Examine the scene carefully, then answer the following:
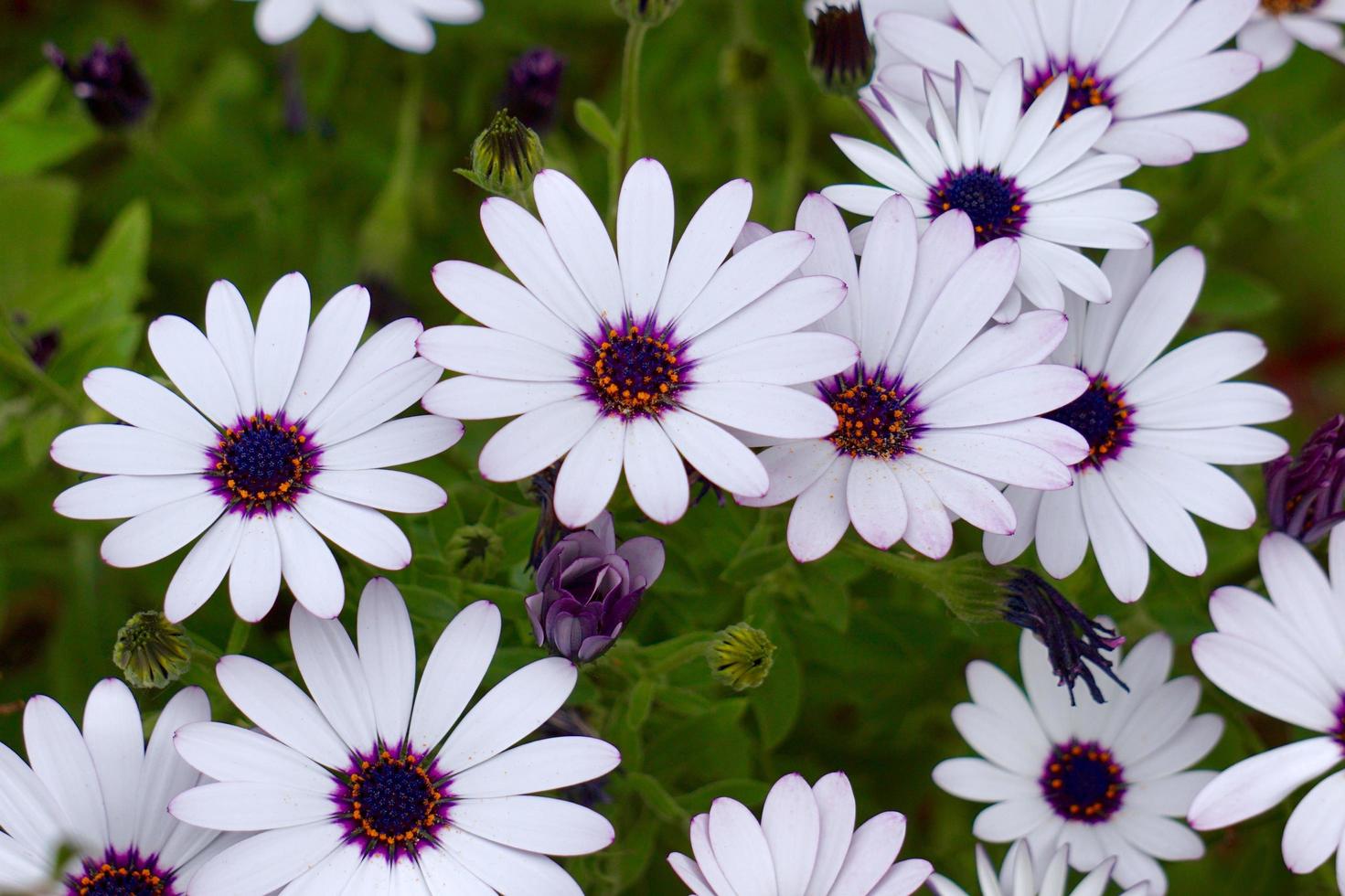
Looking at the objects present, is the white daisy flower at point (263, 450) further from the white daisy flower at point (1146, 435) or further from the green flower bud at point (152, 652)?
the white daisy flower at point (1146, 435)

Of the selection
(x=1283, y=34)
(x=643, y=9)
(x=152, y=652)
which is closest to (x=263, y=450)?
(x=152, y=652)

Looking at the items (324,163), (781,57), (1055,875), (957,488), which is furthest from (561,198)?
(324,163)

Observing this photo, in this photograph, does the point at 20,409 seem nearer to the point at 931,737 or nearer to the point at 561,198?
the point at 561,198

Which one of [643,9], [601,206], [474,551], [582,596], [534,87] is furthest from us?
[601,206]

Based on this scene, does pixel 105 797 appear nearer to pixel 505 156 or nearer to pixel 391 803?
pixel 391 803

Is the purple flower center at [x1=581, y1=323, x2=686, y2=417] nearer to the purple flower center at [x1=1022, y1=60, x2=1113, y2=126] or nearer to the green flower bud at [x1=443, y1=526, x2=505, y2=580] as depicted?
the green flower bud at [x1=443, y1=526, x2=505, y2=580]

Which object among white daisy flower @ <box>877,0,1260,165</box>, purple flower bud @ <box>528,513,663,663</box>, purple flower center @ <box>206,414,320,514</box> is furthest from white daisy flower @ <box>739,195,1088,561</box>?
Answer: purple flower center @ <box>206,414,320,514</box>
